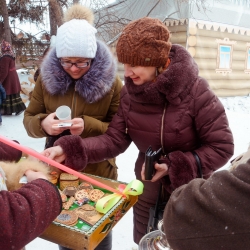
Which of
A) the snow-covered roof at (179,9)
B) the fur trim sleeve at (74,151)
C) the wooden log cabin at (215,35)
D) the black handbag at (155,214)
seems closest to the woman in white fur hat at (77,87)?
the fur trim sleeve at (74,151)

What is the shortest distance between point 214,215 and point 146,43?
1.01m

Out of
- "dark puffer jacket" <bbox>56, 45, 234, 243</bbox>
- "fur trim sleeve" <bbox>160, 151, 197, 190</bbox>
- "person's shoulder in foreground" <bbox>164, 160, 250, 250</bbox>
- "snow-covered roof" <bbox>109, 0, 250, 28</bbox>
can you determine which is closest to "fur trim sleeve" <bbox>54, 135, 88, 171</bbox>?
"dark puffer jacket" <bbox>56, 45, 234, 243</bbox>

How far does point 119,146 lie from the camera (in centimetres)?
178

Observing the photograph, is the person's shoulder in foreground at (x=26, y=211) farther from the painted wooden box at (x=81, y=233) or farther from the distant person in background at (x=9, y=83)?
the distant person in background at (x=9, y=83)

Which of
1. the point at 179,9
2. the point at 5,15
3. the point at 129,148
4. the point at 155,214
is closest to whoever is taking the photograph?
the point at 155,214

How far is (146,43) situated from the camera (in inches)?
58.2

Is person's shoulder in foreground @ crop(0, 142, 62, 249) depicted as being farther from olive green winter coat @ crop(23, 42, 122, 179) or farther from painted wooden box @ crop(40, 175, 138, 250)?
olive green winter coat @ crop(23, 42, 122, 179)

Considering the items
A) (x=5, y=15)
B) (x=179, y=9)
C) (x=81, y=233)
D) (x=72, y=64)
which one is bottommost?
(x=81, y=233)

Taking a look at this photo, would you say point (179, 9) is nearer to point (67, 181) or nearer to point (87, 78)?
point (87, 78)

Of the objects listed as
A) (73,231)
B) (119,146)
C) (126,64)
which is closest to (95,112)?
(119,146)

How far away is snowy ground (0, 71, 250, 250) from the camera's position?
265 centimetres

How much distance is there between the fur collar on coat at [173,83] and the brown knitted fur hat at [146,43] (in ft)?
0.26

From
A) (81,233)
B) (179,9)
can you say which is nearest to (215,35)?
(179,9)

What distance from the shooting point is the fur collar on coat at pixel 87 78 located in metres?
Result: 1.90
